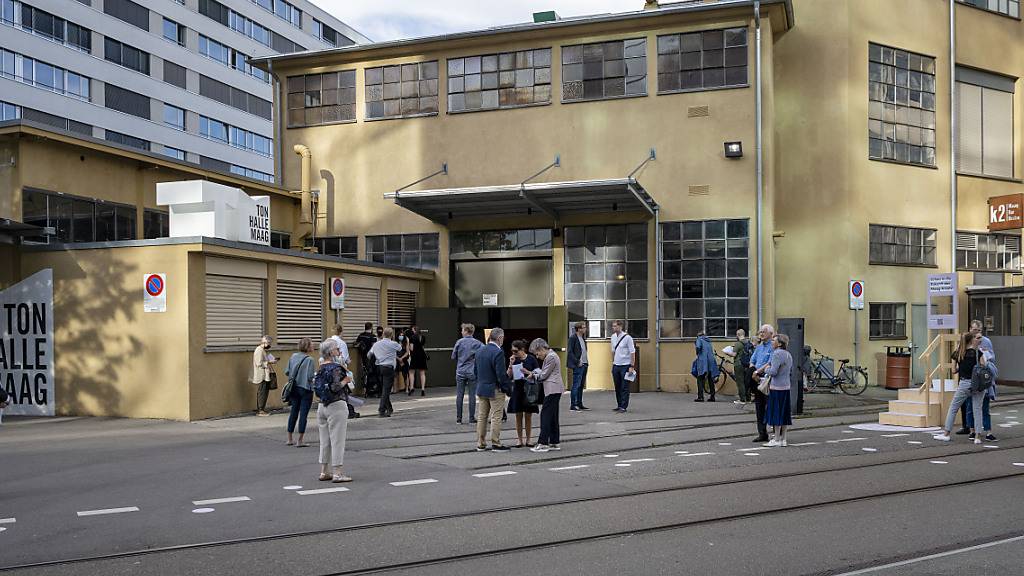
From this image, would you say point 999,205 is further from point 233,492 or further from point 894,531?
point 233,492

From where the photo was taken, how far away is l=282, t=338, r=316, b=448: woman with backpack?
49.1ft

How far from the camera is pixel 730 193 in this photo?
84.2 feet

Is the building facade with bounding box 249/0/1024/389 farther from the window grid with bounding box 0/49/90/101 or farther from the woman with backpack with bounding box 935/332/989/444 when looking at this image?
the window grid with bounding box 0/49/90/101

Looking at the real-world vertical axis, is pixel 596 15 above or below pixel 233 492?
above

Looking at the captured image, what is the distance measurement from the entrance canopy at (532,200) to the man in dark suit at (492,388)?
379 inches

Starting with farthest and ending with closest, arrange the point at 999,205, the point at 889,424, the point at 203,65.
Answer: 1. the point at 203,65
2. the point at 999,205
3. the point at 889,424

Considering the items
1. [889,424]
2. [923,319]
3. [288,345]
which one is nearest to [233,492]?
[288,345]

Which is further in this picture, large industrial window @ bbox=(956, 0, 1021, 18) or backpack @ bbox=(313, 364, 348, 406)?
large industrial window @ bbox=(956, 0, 1021, 18)

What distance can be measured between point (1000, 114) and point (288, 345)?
79.4 feet

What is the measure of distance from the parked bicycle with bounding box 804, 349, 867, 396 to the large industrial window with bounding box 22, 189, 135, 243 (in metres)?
17.2

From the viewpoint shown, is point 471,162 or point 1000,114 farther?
point 1000,114

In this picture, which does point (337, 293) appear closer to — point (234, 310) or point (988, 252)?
point (234, 310)

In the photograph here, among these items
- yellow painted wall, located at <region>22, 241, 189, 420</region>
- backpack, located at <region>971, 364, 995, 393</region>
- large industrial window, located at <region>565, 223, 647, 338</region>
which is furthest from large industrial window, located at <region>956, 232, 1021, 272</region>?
yellow painted wall, located at <region>22, 241, 189, 420</region>

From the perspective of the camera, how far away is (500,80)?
91.4 feet
